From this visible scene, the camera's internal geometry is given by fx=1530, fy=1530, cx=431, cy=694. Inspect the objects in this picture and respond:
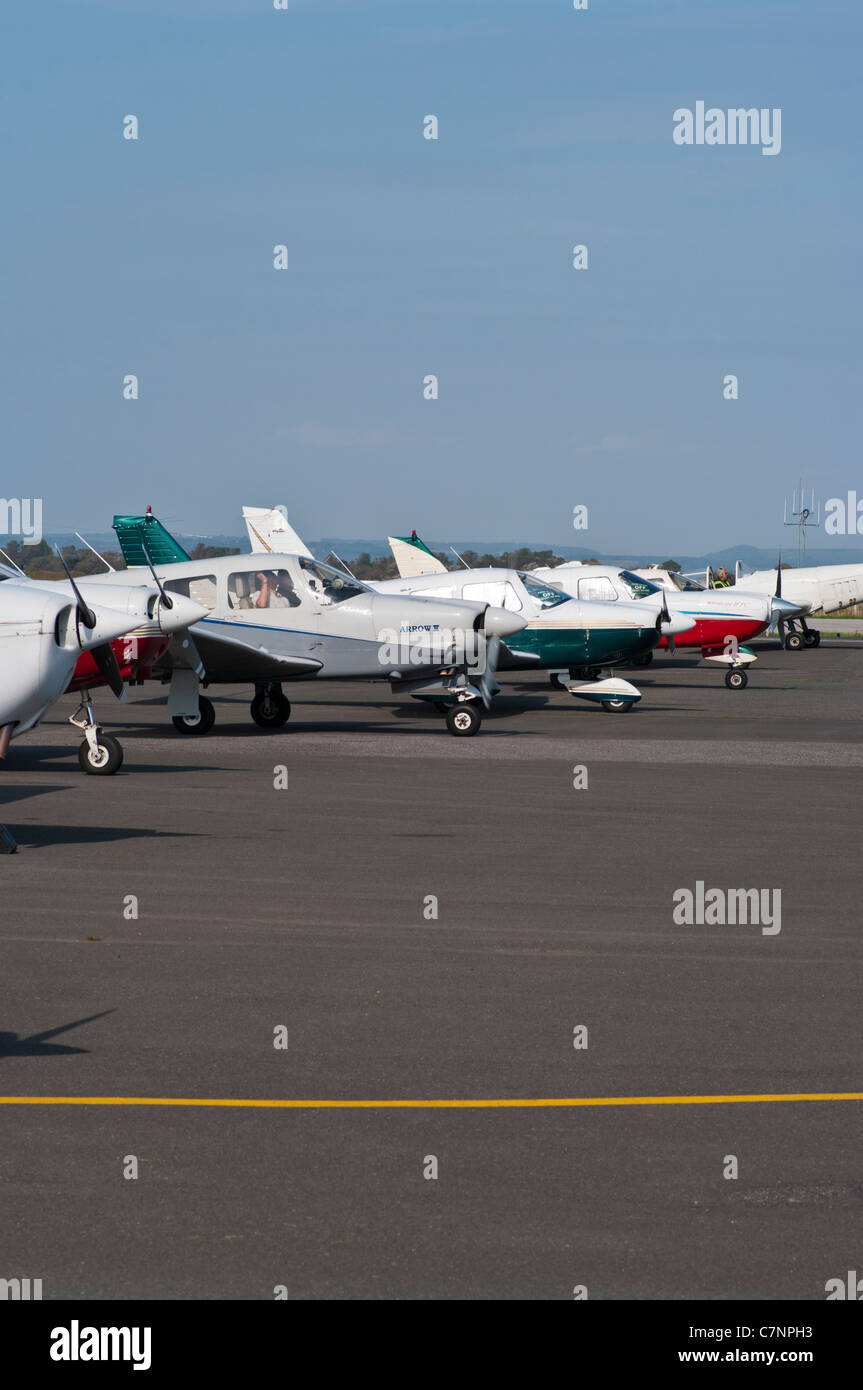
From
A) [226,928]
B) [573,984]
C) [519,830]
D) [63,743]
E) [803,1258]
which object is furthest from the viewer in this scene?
[63,743]

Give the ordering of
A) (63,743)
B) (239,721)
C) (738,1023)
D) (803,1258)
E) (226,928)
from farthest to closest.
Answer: (239,721) < (63,743) < (226,928) < (738,1023) < (803,1258)

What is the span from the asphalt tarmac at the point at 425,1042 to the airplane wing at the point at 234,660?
530 centimetres

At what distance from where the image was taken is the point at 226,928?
8.98 metres

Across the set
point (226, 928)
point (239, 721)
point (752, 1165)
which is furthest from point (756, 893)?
point (239, 721)

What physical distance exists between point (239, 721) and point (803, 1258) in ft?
64.8

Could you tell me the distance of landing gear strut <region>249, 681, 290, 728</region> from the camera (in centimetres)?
2188

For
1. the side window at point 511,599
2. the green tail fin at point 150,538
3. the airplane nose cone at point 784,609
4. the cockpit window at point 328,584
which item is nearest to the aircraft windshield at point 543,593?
the side window at point 511,599

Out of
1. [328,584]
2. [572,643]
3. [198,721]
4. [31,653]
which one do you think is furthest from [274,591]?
[31,653]

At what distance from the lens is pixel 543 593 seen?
26.9m

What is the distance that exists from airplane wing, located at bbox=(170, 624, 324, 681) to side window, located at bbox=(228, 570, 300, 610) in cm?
58

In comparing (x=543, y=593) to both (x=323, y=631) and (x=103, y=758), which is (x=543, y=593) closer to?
(x=323, y=631)

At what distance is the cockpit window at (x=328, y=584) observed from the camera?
2150 cm

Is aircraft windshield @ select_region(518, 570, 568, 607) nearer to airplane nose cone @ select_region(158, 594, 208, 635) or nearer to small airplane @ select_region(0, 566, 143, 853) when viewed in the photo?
airplane nose cone @ select_region(158, 594, 208, 635)
